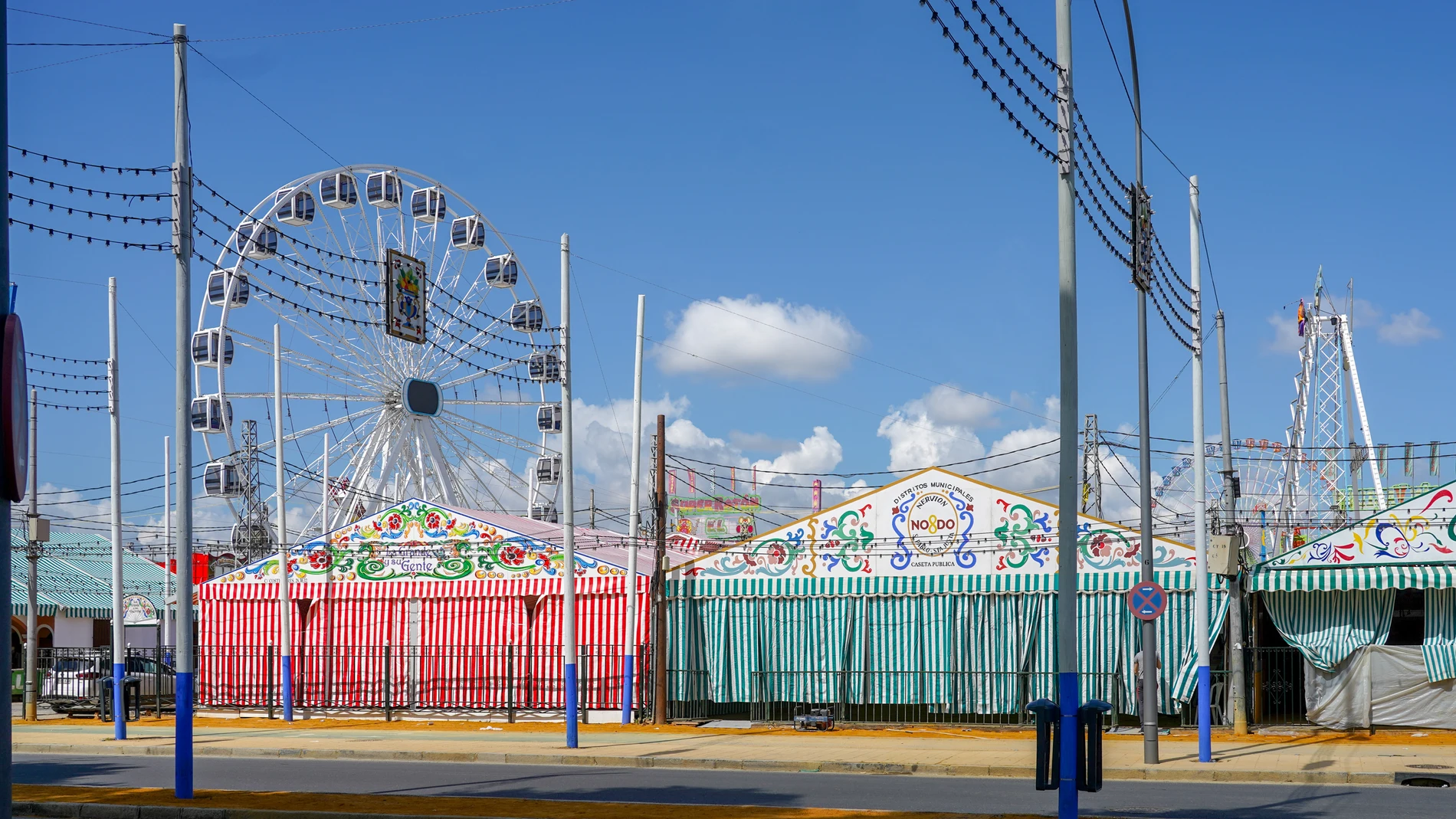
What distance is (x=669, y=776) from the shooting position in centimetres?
1845

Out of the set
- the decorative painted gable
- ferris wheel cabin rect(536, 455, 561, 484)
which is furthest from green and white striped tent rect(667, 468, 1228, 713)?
ferris wheel cabin rect(536, 455, 561, 484)

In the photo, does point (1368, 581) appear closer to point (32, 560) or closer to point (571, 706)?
point (571, 706)

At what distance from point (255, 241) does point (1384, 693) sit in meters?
25.7

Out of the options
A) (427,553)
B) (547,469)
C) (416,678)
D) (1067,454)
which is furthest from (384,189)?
(1067,454)

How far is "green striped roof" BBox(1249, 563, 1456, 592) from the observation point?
2342 cm

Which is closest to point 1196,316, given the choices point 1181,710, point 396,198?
point 1181,710

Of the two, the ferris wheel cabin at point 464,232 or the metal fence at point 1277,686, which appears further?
the ferris wheel cabin at point 464,232

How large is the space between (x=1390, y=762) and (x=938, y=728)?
8.70 m

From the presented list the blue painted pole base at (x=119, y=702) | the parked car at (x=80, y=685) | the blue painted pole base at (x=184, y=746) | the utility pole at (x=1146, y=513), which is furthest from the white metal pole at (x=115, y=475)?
the utility pole at (x=1146, y=513)

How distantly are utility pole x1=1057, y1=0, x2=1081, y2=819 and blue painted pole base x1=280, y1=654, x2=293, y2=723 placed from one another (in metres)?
22.0

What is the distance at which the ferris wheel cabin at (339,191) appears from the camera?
36469 millimetres

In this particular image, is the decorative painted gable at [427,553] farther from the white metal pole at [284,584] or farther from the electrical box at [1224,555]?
the electrical box at [1224,555]

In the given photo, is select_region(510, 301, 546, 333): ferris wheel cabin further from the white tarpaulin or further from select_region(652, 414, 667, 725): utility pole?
the white tarpaulin

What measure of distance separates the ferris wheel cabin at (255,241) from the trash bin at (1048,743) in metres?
27.9
